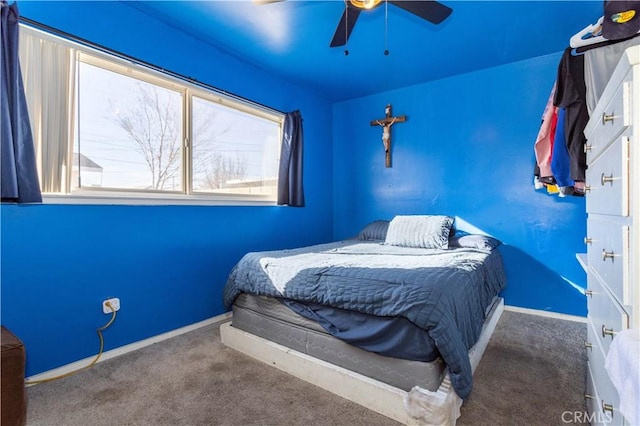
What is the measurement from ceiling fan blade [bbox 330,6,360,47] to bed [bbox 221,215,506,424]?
151cm

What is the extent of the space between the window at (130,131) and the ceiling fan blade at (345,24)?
3.85ft

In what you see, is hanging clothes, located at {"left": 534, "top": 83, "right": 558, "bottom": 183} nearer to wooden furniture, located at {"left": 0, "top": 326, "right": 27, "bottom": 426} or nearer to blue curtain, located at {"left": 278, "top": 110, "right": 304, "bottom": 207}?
blue curtain, located at {"left": 278, "top": 110, "right": 304, "bottom": 207}

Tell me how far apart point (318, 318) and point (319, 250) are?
3.10 feet

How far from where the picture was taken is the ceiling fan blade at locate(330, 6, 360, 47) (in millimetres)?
1850

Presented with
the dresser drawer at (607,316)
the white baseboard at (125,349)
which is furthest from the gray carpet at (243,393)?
the dresser drawer at (607,316)

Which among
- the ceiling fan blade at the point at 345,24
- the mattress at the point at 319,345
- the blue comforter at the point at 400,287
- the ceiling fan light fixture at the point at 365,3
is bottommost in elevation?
the mattress at the point at 319,345

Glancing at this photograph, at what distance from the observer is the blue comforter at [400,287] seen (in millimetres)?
1317

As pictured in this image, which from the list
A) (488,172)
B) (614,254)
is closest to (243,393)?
(614,254)

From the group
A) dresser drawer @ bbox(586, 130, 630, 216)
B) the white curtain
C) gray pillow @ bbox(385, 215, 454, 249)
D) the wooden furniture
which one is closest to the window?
the white curtain

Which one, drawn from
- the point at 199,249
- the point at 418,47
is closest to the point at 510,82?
the point at 418,47

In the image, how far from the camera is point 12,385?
1137 mm

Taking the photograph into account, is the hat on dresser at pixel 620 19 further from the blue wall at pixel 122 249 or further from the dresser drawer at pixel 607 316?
the blue wall at pixel 122 249

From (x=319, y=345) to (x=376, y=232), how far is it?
1835mm

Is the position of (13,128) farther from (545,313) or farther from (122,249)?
(545,313)
